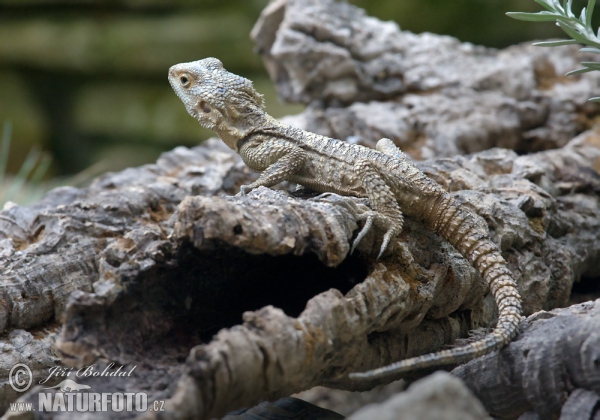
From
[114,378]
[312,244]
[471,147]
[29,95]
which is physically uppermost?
[29,95]

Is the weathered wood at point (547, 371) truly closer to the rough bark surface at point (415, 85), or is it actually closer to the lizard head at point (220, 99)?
the lizard head at point (220, 99)

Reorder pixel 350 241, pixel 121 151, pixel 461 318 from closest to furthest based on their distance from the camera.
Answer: pixel 350 241 → pixel 461 318 → pixel 121 151

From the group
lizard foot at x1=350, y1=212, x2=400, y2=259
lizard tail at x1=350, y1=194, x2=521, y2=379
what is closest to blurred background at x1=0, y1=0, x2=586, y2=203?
lizard tail at x1=350, y1=194, x2=521, y2=379

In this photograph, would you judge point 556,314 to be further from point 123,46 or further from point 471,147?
point 123,46

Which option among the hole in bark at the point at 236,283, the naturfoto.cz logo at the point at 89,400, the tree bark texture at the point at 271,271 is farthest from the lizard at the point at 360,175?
the naturfoto.cz logo at the point at 89,400

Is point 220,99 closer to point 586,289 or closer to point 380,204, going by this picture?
point 380,204

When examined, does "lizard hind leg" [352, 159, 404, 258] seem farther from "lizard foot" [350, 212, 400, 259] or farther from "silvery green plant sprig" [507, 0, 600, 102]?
"silvery green plant sprig" [507, 0, 600, 102]

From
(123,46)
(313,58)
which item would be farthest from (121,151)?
(313,58)
